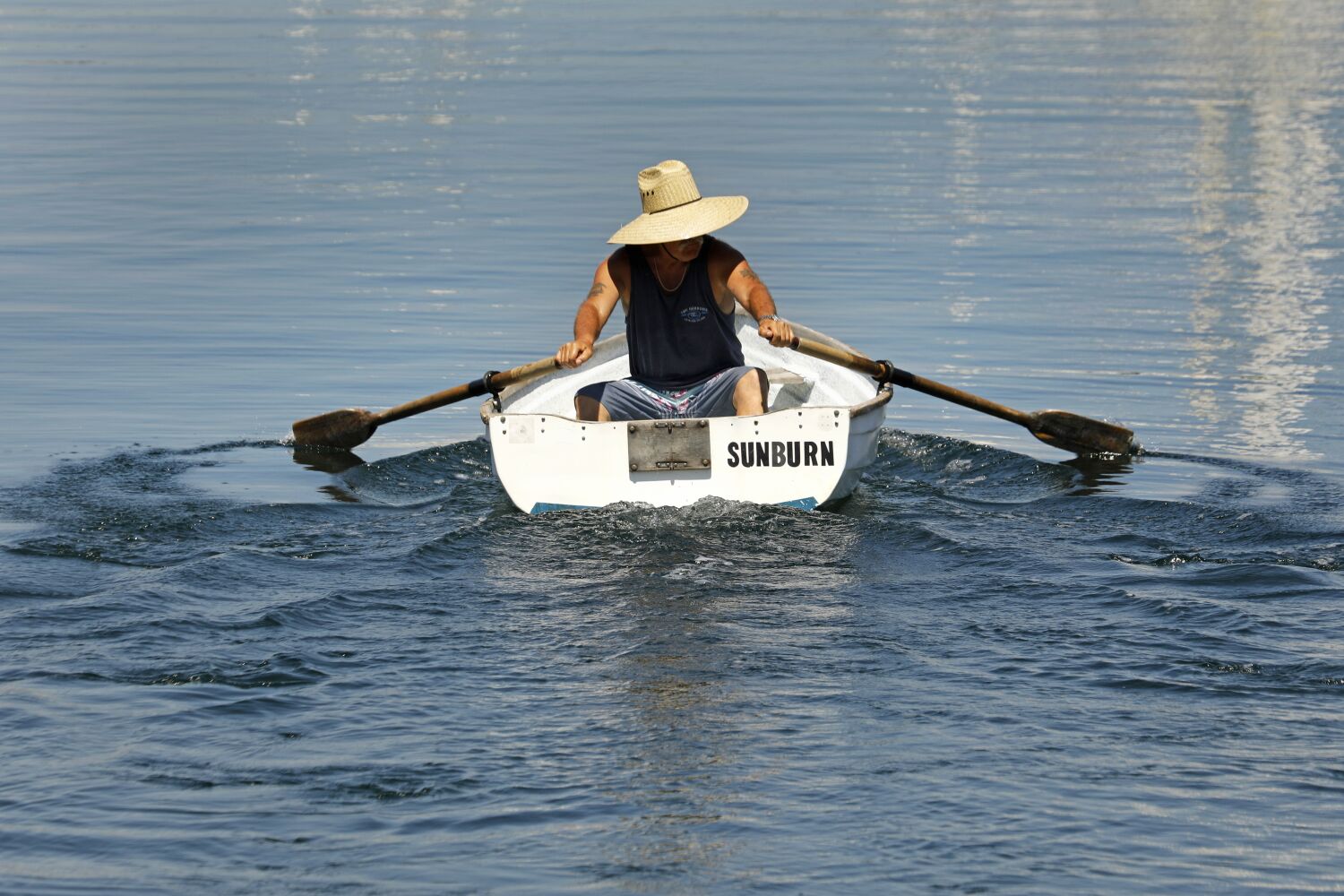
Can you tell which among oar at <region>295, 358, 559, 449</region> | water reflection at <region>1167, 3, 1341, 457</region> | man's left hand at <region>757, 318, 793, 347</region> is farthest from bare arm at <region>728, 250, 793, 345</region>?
water reflection at <region>1167, 3, 1341, 457</region>

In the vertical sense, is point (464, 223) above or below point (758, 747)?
above

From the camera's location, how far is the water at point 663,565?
17.4 feet

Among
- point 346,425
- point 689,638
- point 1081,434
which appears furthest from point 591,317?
point 1081,434

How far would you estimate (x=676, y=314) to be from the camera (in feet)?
31.3

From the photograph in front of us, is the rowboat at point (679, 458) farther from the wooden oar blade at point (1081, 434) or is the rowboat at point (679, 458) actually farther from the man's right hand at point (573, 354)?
the wooden oar blade at point (1081, 434)

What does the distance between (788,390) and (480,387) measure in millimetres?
2232

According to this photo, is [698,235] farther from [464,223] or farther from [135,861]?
[464,223]

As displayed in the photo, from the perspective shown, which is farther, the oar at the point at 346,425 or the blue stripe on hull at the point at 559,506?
the oar at the point at 346,425

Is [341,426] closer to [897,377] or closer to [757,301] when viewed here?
[757,301]

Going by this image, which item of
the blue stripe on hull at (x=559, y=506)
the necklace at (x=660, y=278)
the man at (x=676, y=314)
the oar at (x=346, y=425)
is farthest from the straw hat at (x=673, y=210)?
the oar at (x=346, y=425)

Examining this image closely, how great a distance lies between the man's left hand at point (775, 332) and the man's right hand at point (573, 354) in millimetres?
862

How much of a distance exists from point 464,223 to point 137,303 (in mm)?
4561

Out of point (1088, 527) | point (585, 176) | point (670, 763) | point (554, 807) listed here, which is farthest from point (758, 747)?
point (585, 176)

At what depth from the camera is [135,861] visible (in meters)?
5.08
